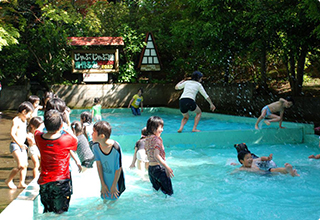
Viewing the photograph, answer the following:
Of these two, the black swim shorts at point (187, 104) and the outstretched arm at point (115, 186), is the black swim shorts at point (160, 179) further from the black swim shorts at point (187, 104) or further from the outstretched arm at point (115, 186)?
the black swim shorts at point (187, 104)

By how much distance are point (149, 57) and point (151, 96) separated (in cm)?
235

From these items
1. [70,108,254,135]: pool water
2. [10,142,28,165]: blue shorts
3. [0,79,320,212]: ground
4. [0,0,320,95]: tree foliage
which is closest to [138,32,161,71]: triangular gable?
[0,0,320,95]: tree foliage

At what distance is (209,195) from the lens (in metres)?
5.63

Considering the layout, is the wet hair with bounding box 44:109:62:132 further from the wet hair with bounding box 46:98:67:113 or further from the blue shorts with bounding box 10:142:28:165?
the wet hair with bounding box 46:98:67:113

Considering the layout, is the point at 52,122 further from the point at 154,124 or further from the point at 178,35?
the point at 178,35

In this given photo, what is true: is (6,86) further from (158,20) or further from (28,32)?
(158,20)

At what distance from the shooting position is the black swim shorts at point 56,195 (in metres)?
4.23

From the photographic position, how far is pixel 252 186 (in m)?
6.06

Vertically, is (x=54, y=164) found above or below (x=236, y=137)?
above

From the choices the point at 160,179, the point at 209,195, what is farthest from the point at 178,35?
the point at 160,179

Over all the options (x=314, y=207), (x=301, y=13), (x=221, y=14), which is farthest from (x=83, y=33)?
(x=314, y=207)

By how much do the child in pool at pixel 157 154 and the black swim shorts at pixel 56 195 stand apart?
1.21 metres

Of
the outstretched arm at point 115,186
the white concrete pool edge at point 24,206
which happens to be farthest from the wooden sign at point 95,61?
the outstretched arm at point 115,186

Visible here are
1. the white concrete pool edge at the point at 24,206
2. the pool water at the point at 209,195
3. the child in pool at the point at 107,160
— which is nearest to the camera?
the white concrete pool edge at the point at 24,206
